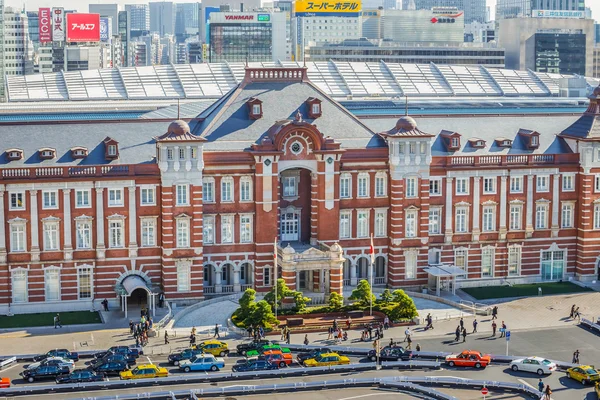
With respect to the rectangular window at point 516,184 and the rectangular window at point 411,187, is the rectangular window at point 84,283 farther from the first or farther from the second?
the rectangular window at point 516,184

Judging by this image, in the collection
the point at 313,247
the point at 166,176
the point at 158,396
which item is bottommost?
the point at 158,396

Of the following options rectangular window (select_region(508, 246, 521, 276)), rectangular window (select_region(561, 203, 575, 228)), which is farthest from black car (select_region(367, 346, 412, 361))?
rectangular window (select_region(561, 203, 575, 228))

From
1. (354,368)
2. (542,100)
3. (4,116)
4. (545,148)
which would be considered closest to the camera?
(354,368)

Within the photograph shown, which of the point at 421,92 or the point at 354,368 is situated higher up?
the point at 421,92

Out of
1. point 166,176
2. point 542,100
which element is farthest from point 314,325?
point 542,100

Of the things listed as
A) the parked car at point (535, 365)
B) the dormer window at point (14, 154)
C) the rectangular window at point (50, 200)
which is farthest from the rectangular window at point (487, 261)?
the dormer window at point (14, 154)

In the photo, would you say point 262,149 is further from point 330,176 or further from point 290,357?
point 290,357

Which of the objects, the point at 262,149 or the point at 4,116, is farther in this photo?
the point at 4,116
